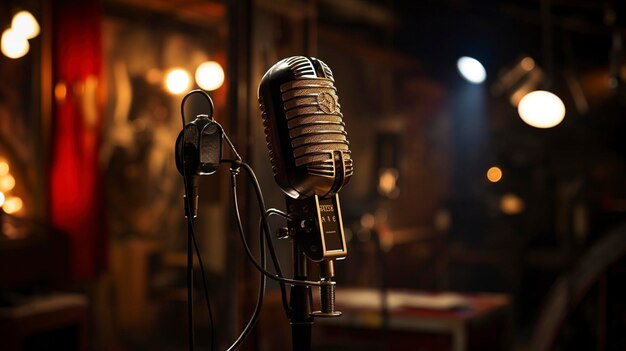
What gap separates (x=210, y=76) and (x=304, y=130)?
5031 mm

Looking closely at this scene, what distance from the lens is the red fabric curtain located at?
5.23 metres

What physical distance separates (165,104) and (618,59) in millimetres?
4219

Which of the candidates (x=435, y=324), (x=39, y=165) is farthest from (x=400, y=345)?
(x=39, y=165)

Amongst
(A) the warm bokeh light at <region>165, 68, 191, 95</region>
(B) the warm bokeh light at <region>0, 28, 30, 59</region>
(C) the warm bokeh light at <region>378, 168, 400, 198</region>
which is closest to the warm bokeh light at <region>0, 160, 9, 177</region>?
(B) the warm bokeh light at <region>0, 28, 30, 59</region>

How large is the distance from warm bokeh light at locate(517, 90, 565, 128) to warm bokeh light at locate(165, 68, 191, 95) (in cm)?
334

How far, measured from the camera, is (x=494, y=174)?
8.52 m

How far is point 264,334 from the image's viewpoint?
4.76 metres

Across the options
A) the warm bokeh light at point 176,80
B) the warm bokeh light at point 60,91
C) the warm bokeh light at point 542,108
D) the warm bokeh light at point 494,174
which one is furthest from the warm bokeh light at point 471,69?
the warm bokeh light at point 60,91

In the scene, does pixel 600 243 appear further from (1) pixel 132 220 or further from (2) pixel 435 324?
(1) pixel 132 220

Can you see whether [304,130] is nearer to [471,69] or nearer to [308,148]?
[308,148]

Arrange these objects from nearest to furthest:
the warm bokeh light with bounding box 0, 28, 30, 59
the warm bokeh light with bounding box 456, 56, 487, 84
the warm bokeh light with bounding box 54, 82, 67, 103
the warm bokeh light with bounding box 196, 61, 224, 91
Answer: the warm bokeh light with bounding box 0, 28, 30, 59
the warm bokeh light with bounding box 54, 82, 67, 103
the warm bokeh light with bounding box 456, 56, 487, 84
the warm bokeh light with bounding box 196, 61, 224, 91

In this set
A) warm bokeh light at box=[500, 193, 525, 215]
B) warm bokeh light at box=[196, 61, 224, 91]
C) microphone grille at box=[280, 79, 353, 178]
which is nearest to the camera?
microphone grille at box=[280, 79, 353, 178]

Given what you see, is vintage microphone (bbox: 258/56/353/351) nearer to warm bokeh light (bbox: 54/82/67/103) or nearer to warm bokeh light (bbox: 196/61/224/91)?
Answer: warm bokeh light (bbox: 54/82/67/103)

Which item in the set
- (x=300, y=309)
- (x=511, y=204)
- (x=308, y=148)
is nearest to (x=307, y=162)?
(x=308, y=148)
